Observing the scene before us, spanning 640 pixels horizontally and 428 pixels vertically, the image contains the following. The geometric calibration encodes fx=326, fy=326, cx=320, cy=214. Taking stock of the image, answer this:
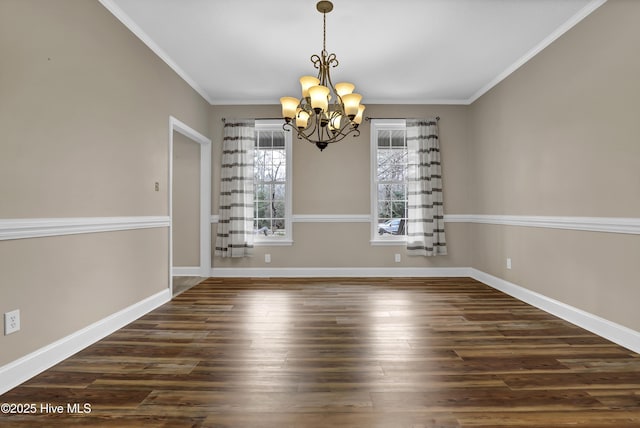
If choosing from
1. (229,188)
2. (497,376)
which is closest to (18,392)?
(497,376)

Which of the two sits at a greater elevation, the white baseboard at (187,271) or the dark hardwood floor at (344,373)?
the white baseboard at (187,271)

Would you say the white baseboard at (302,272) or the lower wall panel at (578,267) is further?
the white baseboard at (302,272)

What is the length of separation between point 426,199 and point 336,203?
1.39 m

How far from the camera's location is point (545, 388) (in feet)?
6.19

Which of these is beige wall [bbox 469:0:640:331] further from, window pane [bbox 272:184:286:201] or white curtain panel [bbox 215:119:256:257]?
white curtain panel [bbox 215:119:256:257]

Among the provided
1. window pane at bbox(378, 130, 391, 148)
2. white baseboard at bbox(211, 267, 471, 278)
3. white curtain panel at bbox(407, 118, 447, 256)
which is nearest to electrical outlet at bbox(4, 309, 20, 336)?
white baseboard at bbox(211, 267, 471, 278)

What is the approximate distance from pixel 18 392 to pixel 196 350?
3.21 feet

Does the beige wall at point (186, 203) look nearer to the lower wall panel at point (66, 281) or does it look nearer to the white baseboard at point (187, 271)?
the white baseboard at point (187, 271)

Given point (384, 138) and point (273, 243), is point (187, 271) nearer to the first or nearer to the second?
point (273, 243)

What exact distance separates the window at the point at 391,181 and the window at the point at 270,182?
1531 millimetres

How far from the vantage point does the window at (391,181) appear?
522 centimetres

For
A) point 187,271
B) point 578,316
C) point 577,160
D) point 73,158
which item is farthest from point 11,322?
point 577,160

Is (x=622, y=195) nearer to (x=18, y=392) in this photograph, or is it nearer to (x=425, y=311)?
(x=425, y=311)

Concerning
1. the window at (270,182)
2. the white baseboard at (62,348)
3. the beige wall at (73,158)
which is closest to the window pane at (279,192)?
the window at (270,182)
